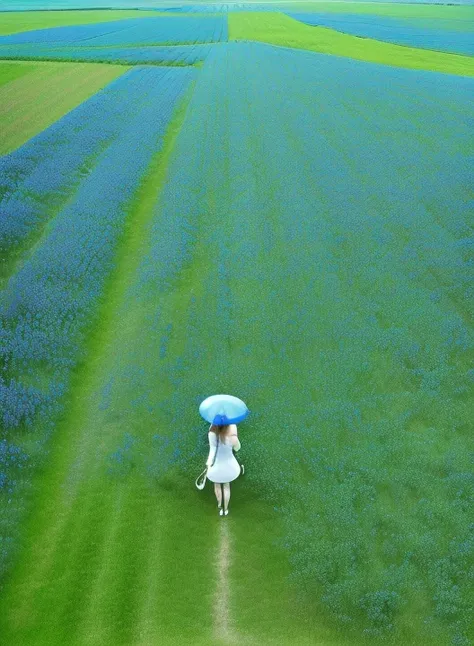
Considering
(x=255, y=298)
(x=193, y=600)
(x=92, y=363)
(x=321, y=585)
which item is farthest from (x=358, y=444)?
(x=92, y=363)

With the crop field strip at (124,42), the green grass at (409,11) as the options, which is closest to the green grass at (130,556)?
the crop field strip at (124,42)

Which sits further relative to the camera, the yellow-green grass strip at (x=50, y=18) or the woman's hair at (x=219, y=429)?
the yellow-green grass strip at (x=50, y=18)

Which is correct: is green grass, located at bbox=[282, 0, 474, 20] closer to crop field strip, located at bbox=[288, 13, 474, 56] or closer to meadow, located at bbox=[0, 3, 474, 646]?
crop field strip, located at bbox=[288, 13, 474, 56]

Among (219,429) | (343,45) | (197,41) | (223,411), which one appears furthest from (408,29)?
(219,429)

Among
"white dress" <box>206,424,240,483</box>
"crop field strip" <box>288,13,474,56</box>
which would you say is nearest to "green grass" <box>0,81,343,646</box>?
"white dress" <box>206,424,240,483</box>

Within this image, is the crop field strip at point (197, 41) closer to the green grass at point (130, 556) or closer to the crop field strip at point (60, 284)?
the crop field strip at point (60, 284)

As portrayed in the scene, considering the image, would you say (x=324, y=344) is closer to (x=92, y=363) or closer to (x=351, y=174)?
(x=92, y=363)
